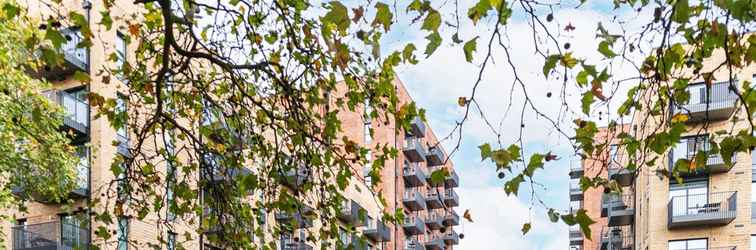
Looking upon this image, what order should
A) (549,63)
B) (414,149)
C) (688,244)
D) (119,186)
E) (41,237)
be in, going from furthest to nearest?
1. (414,149)
2. (688,244)
3. (41,237)
4. (119,186)
5. (549,63)

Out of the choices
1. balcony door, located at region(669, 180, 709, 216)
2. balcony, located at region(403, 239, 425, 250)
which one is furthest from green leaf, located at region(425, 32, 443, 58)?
balcony, located at region(403, 239, 425, 250)

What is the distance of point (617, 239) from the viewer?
36812mm

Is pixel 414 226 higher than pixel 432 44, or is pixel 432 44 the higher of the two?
pixel 432 44

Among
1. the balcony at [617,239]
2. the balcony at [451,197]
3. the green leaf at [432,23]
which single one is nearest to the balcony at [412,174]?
the balcony at [451,197]

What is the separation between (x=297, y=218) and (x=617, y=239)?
33.7 meters

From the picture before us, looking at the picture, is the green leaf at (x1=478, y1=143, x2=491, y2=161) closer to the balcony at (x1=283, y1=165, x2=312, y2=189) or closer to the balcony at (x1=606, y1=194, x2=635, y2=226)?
the balcony at (x1=283, y1=165, x2=312, y2=189)

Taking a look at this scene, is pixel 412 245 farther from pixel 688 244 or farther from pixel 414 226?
pixel 688 244

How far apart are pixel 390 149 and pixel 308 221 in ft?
2.94

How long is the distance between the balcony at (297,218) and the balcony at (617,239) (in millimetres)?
29401

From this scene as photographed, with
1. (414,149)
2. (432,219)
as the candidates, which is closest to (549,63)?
(414,149)

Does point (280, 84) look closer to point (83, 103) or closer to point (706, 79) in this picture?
point (706, 79)

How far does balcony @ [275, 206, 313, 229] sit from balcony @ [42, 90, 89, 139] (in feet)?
44.0

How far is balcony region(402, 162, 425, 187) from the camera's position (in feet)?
142

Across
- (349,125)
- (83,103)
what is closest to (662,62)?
(83,103)
